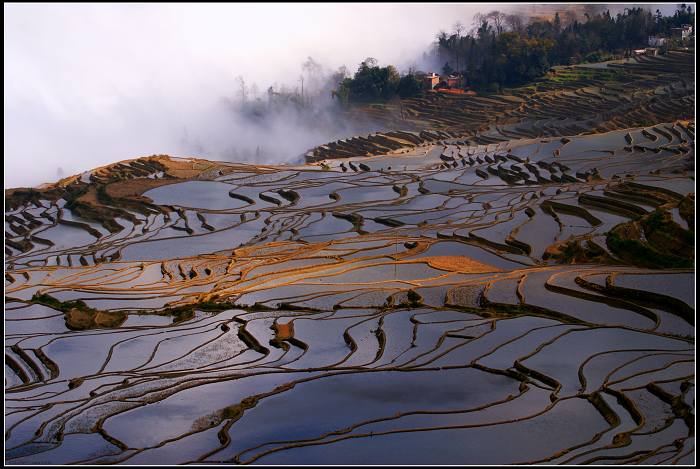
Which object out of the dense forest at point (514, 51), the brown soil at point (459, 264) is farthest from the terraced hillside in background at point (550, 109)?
the brown soil at point (459, 264)

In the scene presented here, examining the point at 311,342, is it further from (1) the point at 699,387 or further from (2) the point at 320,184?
(2) the point at 320,184

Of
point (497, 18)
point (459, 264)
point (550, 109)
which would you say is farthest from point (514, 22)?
point (459, 264)

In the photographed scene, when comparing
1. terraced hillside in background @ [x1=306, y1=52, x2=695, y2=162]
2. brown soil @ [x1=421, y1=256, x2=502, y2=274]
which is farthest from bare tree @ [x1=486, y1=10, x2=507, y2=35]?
brown soil @ [x1=421, y1=256, x2=502, y2=274]

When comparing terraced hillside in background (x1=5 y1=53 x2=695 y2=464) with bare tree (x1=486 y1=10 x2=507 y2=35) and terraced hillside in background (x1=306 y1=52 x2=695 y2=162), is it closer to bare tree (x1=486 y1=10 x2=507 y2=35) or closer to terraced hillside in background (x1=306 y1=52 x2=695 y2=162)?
terraced hillside in background (x1=306 y1=52 x2=695 y2=162)

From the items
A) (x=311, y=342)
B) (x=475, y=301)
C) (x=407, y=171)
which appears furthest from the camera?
(x=407, y=171)

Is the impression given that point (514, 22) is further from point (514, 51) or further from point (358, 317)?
point (358, 317)

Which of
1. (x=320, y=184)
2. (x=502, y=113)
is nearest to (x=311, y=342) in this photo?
(x=320, y=184)
